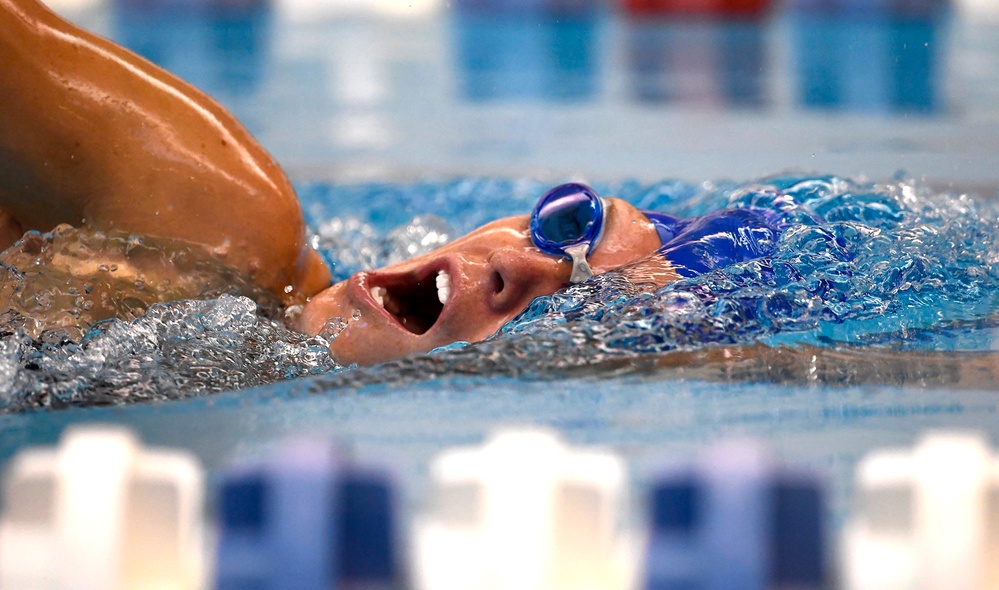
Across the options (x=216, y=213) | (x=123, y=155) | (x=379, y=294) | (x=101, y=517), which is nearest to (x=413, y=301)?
(x=379, y=294)

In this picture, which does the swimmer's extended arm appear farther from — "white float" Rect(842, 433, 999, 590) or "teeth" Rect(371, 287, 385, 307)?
"white float" Rect(842, 433, 999, 590)

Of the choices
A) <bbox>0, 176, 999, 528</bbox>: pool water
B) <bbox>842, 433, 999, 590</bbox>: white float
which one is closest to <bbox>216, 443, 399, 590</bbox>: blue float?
<bbox>0, 176, 999, 528</bbox>: pool water

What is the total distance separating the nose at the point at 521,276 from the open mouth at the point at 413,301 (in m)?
0.09

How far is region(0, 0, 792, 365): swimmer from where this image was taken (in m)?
1.47

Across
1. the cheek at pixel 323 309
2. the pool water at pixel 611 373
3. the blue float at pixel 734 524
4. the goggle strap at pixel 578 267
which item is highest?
the goggle strap at pixel 578 267

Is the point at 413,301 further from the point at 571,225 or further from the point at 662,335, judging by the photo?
the point at 662,335

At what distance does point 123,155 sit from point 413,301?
0.47m

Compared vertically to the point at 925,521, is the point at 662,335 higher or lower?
higher

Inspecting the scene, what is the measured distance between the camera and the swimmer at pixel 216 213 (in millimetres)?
1473

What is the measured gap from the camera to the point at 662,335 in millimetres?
1450

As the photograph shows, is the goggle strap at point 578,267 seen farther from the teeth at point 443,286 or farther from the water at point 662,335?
the teeth at point 443,286

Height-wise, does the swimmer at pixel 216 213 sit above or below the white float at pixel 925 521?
above

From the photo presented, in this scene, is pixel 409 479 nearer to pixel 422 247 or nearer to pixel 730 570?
pixel 730 570

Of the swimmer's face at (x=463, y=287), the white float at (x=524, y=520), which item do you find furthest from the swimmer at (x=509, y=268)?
the white float at (x=524, y=520)
